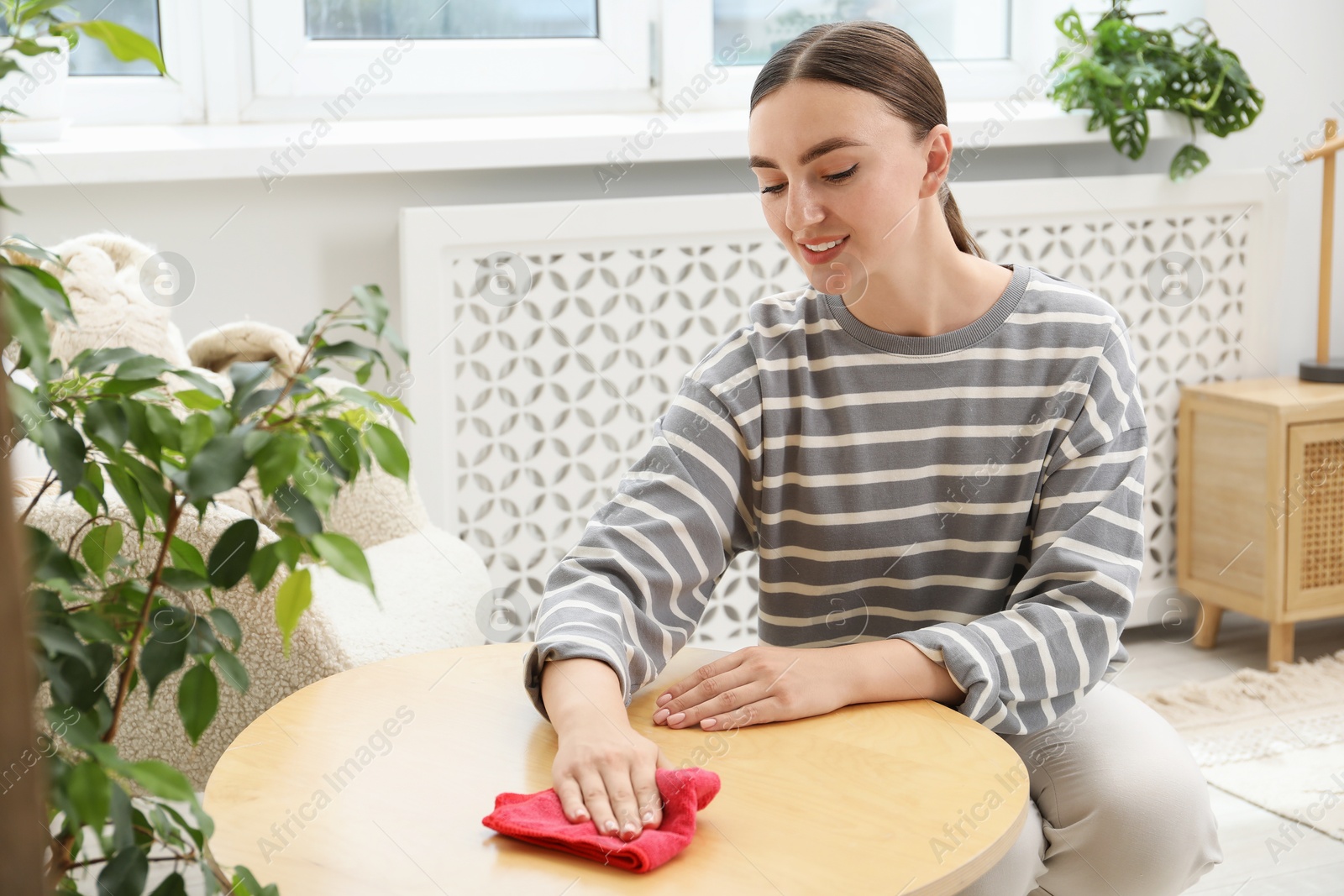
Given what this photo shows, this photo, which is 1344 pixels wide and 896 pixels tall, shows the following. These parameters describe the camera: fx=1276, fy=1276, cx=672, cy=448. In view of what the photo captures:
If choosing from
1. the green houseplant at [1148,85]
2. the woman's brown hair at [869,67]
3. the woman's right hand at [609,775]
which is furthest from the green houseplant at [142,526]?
the green houseplant at [1148,85]

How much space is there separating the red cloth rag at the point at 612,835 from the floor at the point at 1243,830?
1.21 meters

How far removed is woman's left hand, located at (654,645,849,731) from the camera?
971mm

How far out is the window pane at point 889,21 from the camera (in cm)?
248

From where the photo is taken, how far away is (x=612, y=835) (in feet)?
2.58

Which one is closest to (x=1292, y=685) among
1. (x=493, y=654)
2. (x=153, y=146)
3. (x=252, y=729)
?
(x=493, y=654)

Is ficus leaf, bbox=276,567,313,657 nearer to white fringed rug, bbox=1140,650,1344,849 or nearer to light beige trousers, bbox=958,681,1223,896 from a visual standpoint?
light beige trousers, bbox=958,681,1223,896

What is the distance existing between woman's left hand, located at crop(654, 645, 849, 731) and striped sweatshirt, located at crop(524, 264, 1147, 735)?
0.32ft

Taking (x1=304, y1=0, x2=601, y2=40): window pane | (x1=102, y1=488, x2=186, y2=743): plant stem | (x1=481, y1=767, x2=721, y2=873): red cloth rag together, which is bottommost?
(x1=481, y1=767, x2=721, y2=873): red cloth rag

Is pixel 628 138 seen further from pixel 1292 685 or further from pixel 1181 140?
pixel 1292 685

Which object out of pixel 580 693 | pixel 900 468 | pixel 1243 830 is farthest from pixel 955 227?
pixel 1243 830

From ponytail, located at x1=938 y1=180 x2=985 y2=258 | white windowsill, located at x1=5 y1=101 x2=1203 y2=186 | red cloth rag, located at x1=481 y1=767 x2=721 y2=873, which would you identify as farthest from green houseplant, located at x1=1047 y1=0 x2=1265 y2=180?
red cloth rag, located at x1=481 y1=767 x2=721 y2=873

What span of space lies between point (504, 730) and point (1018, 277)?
657 millimetres

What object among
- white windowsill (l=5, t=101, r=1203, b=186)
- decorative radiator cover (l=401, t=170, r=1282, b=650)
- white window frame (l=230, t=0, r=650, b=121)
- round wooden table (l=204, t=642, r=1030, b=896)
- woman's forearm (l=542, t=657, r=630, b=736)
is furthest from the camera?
white window frame (l=230, t=0, r=650, b=121)

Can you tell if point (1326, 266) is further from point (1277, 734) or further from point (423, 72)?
point (423, 72)
